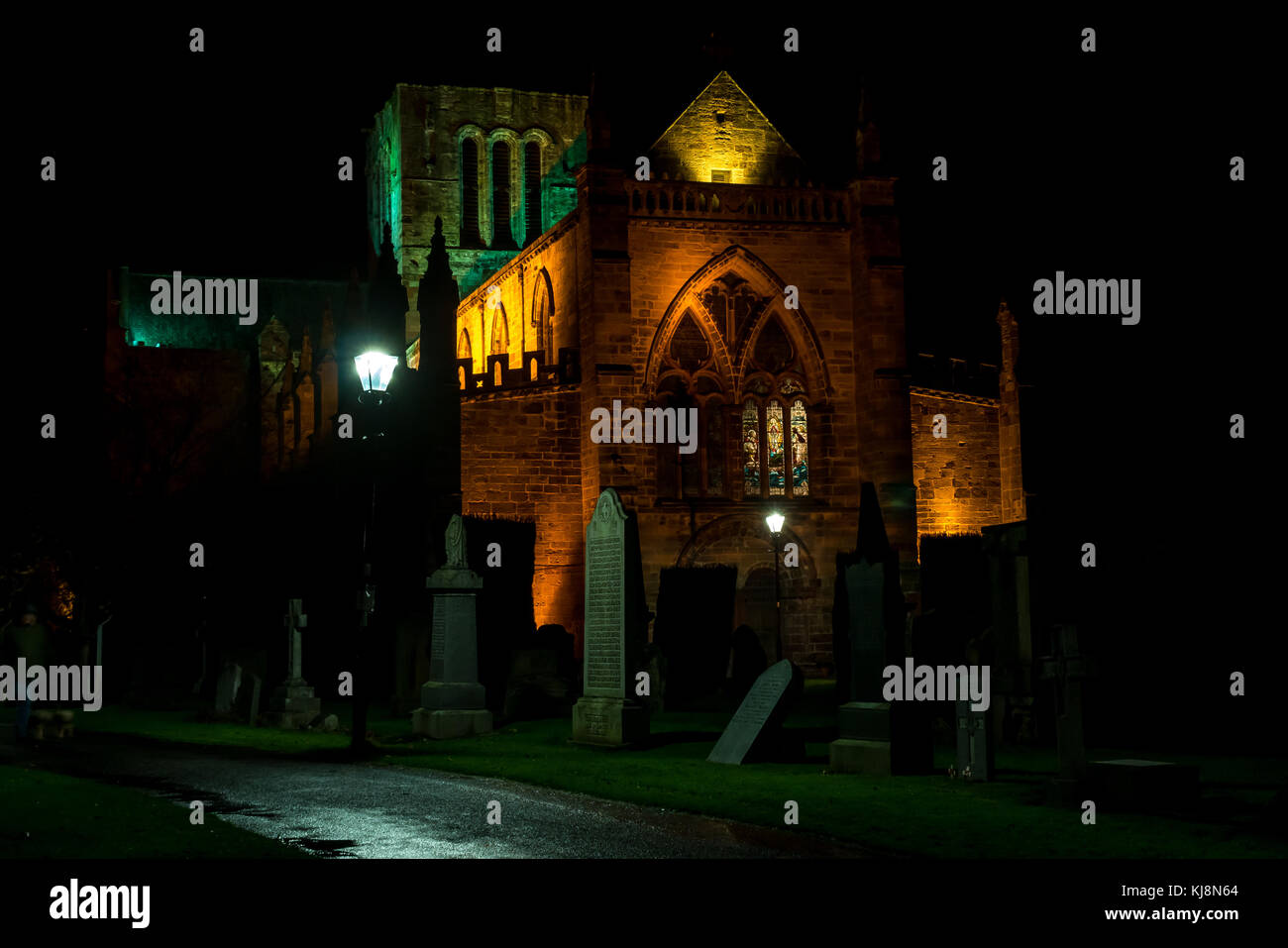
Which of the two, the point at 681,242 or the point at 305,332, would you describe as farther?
the point at 305,332

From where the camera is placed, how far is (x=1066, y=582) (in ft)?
62.6

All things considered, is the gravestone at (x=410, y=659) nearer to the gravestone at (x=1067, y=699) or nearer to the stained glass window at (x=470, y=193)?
the gravestone at (x=1067, y=699)

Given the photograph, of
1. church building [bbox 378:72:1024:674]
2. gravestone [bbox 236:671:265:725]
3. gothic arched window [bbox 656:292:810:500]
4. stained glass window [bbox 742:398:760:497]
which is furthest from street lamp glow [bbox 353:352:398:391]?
stained glass window [bbox 742:398:760:497]

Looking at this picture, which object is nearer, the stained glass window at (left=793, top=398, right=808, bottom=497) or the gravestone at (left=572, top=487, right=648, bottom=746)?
the gravestone at (left=572, top=487, right=648, bottom=746)

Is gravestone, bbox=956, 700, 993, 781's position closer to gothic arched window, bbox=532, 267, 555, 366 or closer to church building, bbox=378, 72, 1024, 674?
church building, bbox=378, 72, 1024, 674

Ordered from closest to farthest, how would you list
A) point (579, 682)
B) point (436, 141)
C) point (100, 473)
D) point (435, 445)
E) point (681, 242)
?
point (579, 682) < point (435, 445) < point (681, 242) < point (100, 473) < point (436, 141)

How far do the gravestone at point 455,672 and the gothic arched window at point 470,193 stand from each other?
122ft

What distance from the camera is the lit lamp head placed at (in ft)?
53.4

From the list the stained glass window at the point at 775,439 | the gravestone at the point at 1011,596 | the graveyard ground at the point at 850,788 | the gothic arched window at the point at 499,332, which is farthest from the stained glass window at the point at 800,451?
the gravestone at the point at 1011,596

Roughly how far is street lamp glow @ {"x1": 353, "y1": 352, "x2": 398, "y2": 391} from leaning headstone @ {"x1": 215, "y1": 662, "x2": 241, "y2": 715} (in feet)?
26.1

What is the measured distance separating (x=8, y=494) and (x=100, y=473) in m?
2.60

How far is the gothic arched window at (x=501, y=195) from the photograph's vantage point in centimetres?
5509
